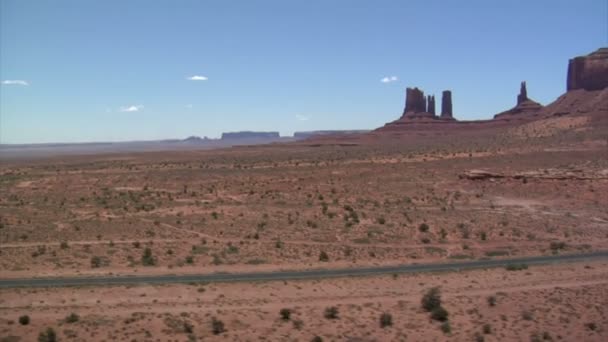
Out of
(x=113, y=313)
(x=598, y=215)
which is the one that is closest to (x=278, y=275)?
(x=113, y=313)

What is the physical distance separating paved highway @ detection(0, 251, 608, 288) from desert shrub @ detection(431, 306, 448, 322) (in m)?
4.97

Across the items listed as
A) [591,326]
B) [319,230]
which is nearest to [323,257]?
[319,230]

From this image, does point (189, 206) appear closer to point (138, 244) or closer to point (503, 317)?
point (138, 244)

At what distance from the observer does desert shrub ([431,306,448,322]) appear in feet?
55.4

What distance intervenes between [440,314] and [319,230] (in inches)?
587

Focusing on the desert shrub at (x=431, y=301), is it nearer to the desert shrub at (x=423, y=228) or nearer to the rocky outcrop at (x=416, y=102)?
the desert shrub at (x=423, y=228)

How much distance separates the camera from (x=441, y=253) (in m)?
26.5

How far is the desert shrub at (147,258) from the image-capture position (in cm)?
2372

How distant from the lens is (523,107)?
142 m

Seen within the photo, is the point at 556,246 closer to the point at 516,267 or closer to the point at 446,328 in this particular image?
the point at 516,267

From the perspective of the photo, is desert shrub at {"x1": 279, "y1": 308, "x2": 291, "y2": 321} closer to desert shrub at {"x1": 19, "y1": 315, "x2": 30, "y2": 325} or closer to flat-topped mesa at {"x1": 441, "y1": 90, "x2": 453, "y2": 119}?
desert shrub at {"x1": 19, "y1": 315, "x2": 30, "y2": 325}

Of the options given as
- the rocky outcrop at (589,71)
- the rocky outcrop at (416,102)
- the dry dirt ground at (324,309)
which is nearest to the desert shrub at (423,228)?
the dry dirt ground at (324,309)

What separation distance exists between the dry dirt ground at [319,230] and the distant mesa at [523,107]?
8221 cm

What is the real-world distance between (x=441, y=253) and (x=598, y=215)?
15.5 m
